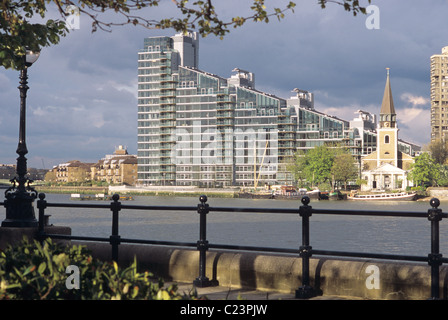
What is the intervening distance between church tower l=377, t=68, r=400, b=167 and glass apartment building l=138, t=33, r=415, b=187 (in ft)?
27.1

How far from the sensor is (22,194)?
37.5 ft

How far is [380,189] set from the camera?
149 meters

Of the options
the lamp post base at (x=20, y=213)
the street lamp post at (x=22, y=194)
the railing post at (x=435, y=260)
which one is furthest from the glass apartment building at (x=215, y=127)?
the railing post at (x=435, y=260)

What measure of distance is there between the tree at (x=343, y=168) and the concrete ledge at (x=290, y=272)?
14137 centimetres

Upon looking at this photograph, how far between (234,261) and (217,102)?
171m

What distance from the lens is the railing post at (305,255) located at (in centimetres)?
779

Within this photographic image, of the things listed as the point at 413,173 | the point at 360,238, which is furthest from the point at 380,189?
the point at 360,238

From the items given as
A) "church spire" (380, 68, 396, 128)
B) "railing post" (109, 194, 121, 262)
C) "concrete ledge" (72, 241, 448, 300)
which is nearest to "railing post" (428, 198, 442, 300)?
"concrete ledge" (72, 241, 448, 300)

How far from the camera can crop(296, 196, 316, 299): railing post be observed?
779cm

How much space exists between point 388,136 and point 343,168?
742 inches
